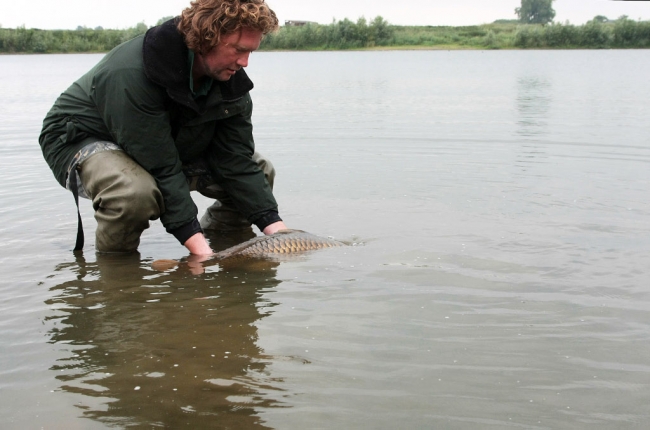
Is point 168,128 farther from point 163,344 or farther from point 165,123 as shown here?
point 163,344

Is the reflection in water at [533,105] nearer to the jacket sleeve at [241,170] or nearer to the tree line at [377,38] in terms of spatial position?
the jacket sleeve at [241,170]

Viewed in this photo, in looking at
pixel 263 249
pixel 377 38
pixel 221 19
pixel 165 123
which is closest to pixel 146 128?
pixel 165 123

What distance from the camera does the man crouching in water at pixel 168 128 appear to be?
4.33 m

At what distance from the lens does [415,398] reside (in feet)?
9.51

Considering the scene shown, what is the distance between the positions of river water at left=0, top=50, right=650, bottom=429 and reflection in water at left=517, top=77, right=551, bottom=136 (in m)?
2.80

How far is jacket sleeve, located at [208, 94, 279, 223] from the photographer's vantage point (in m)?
5.20

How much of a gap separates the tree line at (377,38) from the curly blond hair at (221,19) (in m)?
53.2

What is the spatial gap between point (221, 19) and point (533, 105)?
469 inches

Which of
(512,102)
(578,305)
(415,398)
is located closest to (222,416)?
(415,398)

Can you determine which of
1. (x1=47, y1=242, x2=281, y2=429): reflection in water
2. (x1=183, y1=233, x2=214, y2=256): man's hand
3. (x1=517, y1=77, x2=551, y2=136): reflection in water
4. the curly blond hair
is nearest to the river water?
(x1=47, y1=242, x2=281, y2=429): reflection in water

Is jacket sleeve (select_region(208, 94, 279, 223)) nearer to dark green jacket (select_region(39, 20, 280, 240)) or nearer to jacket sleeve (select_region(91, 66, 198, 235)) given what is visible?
dark green jacket (select_region(39, 20, 280, 240))

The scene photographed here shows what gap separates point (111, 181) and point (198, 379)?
6.80ft

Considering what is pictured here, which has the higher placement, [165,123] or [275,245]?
[165,123]

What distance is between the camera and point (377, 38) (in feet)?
238
